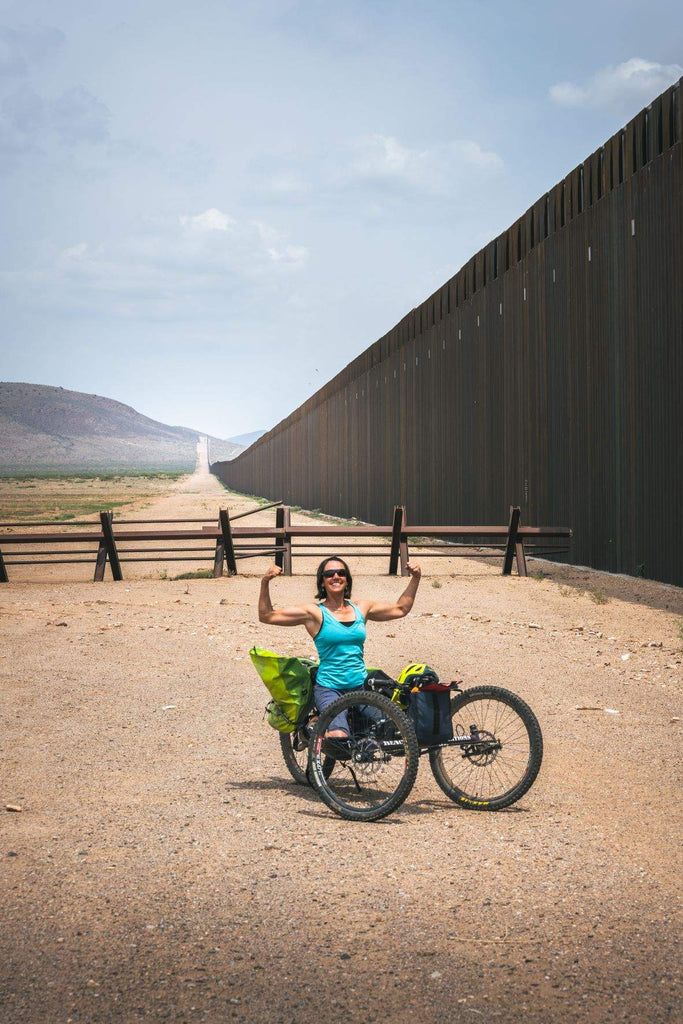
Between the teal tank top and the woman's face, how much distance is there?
12 centimetres

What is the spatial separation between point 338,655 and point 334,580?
1.33ft

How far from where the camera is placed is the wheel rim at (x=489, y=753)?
538cm

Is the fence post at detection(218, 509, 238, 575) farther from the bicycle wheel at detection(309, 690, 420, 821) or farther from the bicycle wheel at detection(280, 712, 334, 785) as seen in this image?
the bicycle wheel at detection(309, 690, 420, 821)

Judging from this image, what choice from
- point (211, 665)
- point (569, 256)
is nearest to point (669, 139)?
point (569, 256)

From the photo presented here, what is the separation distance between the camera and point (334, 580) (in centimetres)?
555

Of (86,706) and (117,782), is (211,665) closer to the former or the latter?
(86,706)

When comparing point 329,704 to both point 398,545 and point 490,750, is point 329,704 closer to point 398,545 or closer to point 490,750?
point 490,750

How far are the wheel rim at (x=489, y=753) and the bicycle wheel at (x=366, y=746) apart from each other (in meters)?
0.43

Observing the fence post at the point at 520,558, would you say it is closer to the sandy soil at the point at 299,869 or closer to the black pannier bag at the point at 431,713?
the sandy soil at the point at 299,869

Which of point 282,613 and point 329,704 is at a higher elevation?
point 282,613

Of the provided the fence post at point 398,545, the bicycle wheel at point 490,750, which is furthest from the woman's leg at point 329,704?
the fence post at point 398,545

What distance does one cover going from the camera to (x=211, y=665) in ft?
31.6

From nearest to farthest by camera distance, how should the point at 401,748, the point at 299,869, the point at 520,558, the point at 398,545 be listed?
the point at 299,869, the point at 401,748, the point at 520,558, the point at 398,545

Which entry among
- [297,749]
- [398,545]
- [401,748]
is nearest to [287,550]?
[398,545]
